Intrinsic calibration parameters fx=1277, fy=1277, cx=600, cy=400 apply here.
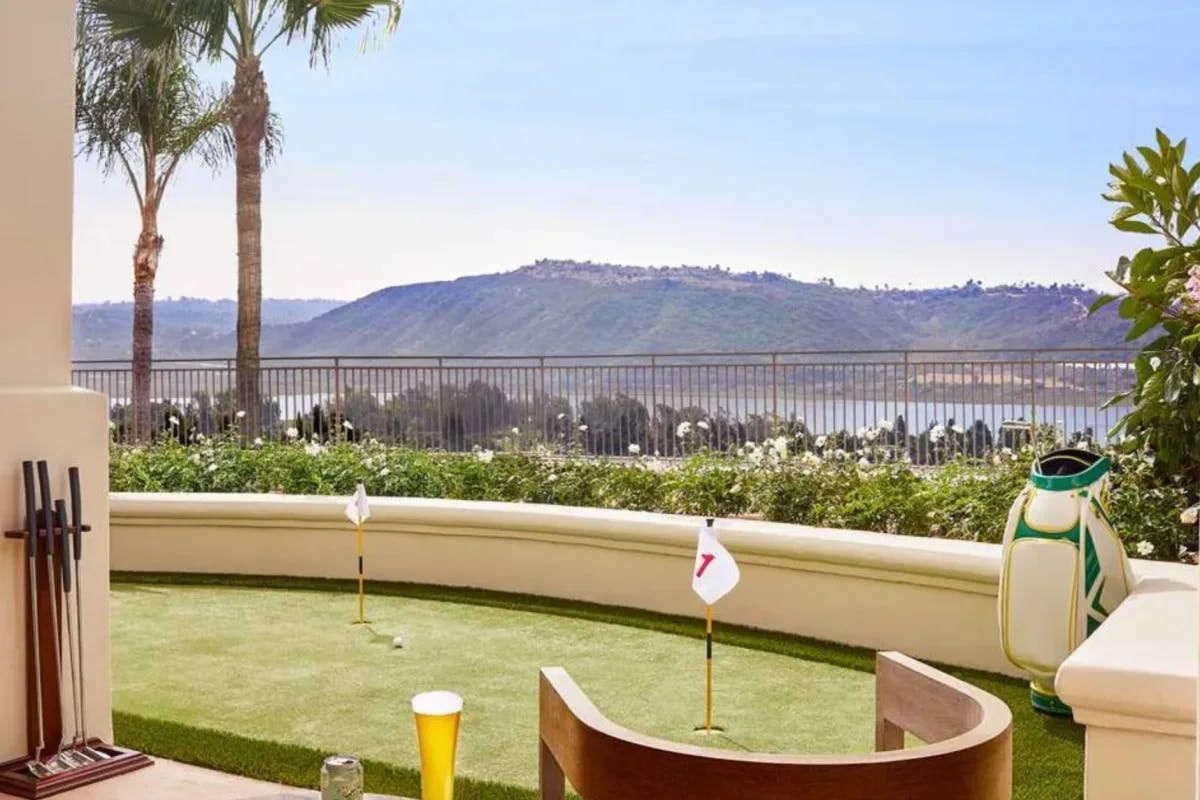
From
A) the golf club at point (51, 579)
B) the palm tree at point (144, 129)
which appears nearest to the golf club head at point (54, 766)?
the golf club at point (51, 579)

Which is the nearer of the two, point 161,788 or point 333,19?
point 161,788

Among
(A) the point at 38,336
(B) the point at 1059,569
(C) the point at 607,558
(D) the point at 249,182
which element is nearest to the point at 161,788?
(A) the point at 38,336

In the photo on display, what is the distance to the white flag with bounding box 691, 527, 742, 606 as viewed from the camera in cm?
469

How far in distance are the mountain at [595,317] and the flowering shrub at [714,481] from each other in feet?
146

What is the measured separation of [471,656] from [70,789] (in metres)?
2.78

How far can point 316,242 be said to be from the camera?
5831 cm

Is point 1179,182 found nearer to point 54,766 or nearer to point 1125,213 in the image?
point 1125,213

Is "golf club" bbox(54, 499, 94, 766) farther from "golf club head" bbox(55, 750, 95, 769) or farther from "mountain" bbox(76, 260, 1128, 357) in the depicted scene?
"mountain" bbox(76, 260, 1128, 357)

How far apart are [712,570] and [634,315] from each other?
53.2 metres

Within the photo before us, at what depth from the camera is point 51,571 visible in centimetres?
366

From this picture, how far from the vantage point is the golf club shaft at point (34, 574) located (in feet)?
11.7

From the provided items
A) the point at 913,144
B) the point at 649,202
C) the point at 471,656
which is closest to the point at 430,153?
the point at 649,202

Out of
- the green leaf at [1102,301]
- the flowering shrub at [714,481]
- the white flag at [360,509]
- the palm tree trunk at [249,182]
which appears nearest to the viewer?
the green leaf at [1102,301]

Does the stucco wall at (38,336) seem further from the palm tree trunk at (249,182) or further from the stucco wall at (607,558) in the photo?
the palm tree trunk at (249,182)
